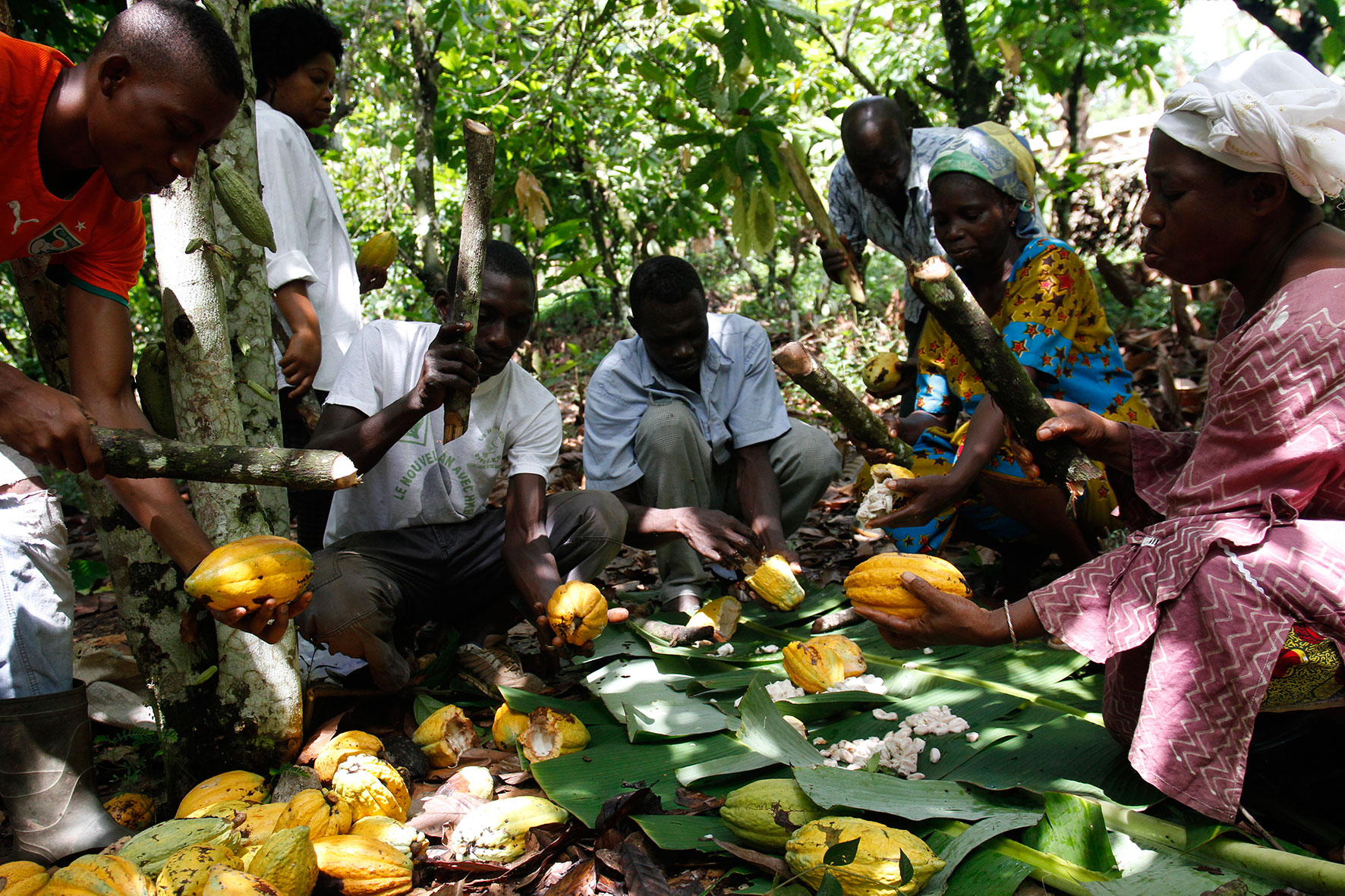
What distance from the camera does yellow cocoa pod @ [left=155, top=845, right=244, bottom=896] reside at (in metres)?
1.64

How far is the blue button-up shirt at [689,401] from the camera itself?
358 centimetres

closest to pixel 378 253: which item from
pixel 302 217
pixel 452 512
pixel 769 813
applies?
pixel 302 217

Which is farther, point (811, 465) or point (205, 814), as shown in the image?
point (811, 465)

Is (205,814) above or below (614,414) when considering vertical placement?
below

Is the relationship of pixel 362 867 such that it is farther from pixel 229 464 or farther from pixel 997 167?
pixel 997 167

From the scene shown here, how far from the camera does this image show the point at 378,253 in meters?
3.51

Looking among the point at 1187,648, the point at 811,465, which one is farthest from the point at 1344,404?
the point at 811,465

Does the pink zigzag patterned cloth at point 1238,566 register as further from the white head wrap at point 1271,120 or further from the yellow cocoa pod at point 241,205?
the yellow cocoa pod at point 241,205

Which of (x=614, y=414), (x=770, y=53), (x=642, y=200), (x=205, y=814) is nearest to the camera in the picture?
(x=205, y=814)

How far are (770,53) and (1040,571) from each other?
2.11m

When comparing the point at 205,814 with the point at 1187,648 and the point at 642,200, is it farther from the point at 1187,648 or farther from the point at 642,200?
the point at 642,200

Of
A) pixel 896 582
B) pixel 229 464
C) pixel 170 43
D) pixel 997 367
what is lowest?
pixel 896 582

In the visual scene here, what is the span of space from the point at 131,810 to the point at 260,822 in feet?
1.61

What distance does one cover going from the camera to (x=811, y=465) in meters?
3.62
